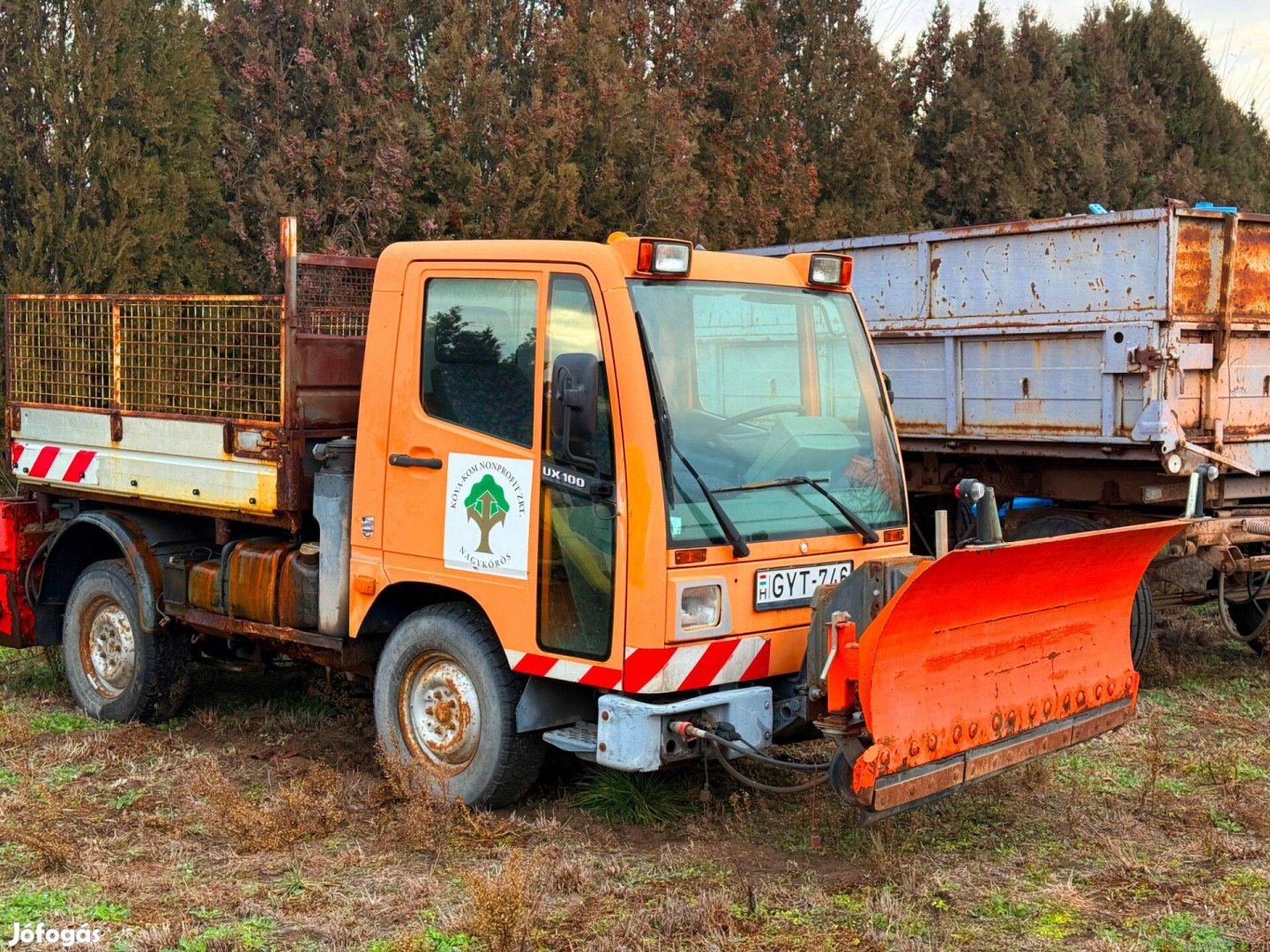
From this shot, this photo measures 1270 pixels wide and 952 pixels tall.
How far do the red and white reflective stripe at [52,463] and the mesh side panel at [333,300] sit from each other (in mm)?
1529

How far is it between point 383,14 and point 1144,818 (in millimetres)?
9341

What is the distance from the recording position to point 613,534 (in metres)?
5.12

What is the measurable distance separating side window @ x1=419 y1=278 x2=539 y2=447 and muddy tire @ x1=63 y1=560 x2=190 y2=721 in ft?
7.76

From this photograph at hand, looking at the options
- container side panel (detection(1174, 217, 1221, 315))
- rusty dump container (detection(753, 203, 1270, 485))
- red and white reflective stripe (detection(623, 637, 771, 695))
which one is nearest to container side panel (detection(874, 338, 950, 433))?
rusty dump container (detection(753, 203, 1270, 485))

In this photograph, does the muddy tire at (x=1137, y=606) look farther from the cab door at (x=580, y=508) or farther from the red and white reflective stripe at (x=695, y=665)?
the cab door at (x=580, y=508)

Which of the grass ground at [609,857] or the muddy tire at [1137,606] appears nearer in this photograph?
the grass ground at [609,857]

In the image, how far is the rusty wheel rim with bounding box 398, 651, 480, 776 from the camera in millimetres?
5691

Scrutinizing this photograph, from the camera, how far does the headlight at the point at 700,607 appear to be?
5082mm

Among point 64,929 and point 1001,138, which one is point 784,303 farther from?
point 1001,138

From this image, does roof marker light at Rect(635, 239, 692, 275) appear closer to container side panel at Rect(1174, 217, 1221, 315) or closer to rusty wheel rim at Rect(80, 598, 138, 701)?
container side panel at Rect(1174, 217, 1221, 315)

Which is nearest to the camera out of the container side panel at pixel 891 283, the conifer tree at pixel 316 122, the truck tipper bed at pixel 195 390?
the truck tipper bed at pixel 195 390

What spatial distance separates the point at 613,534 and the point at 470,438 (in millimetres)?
796

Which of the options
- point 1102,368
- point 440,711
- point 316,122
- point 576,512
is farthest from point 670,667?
point 316,122

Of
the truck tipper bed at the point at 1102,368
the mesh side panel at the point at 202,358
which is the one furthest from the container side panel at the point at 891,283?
Answer: the mesh side panel at the point at 202,358
